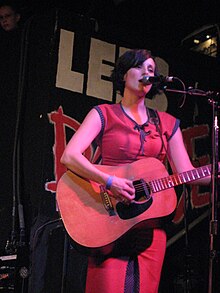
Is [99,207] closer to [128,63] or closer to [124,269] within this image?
[124,269]

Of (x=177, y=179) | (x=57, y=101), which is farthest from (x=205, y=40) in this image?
(x=177, y=179)

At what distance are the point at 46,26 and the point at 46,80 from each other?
1.92 ft

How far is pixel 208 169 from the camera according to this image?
2838mm

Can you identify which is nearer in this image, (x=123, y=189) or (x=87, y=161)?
(x=123, y=189)

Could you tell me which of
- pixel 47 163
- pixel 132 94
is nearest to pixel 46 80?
pixel 47 163

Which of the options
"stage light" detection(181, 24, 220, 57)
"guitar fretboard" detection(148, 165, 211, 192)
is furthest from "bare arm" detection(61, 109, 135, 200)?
"stage light" detection(181, 24, 220, 57)

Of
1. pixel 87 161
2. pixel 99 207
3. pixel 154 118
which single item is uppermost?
pixel 154 118

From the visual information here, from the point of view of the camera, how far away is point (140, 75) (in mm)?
2861

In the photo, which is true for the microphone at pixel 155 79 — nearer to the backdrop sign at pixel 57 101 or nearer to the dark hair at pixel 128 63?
the dark hair at pixel 128 63

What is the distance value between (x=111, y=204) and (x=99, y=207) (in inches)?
3.2

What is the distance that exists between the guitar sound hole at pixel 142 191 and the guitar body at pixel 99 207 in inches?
1.3

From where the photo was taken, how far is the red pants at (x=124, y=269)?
91.4 inches

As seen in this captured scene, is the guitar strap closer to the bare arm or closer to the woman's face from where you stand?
the woman's face

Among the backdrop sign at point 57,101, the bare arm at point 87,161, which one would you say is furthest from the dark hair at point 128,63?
the backdrop sign at point 57,101
